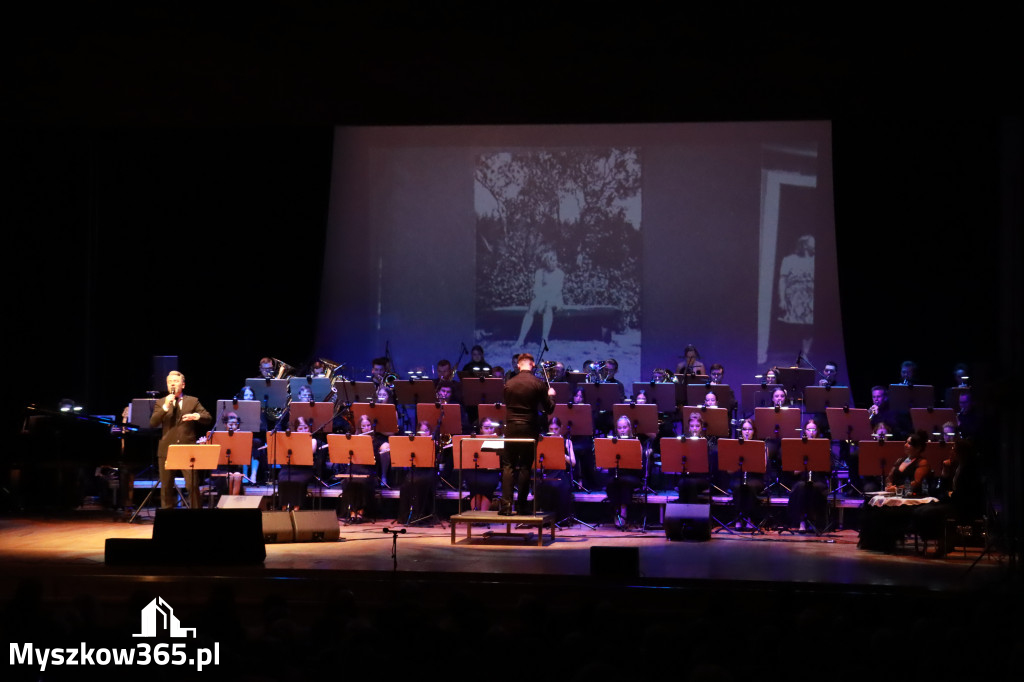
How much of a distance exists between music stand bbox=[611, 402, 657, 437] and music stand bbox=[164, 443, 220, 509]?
4.35m

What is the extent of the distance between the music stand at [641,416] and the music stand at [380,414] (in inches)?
98.5

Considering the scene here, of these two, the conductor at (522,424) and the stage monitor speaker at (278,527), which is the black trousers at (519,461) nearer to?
the conductor at (522,424)

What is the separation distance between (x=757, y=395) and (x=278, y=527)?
5.80m

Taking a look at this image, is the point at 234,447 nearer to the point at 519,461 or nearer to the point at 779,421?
the point at 519,461

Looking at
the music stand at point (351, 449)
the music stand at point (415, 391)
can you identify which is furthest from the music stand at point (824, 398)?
the music stand at point (351, 449)

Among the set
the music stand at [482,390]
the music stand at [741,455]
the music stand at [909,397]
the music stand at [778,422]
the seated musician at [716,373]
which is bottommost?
the music stand at [741,455]

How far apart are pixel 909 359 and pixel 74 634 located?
39.7ft

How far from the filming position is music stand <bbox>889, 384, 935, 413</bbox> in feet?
39.8

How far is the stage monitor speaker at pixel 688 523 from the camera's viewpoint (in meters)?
10.8

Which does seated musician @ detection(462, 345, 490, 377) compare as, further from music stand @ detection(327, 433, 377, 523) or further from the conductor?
the conductor

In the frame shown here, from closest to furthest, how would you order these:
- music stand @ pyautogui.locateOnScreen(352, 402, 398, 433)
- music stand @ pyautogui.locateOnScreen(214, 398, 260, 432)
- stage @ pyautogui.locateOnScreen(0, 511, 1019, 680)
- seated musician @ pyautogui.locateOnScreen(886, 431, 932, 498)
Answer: stage @ pyautogui.locateOnScreen(0, 511, 1019, 680) < seated musician @ pyautogui.locateOnScreen(886, 431, 932, 498) < music stand @ pyautogui.locateOnScreen(352, 402, 398, 433) < music stand @ pyautogui.locateOnScreen(214, 398, 260, 432)

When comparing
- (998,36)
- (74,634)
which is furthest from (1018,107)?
(74,634)

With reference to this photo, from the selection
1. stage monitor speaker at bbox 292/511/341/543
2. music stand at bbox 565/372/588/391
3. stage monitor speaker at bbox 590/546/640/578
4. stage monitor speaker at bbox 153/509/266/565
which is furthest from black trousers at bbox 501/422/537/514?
stage monitor speaker at bbox 153/509/266/565

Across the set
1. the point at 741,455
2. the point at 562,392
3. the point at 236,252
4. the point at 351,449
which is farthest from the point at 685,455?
the point at 236,252
